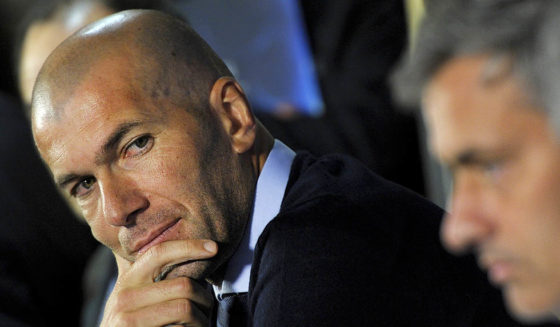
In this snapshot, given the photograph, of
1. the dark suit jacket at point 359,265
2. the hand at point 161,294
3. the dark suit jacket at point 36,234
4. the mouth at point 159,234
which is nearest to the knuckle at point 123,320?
the hand at point 161,294

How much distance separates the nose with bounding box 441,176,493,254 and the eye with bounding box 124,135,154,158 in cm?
65

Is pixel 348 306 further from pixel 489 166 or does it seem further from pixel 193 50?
pixel 193 50

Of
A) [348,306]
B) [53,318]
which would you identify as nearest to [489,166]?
[348,306]

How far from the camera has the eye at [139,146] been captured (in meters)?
1.50

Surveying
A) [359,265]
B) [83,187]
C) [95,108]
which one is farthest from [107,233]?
[359,265]

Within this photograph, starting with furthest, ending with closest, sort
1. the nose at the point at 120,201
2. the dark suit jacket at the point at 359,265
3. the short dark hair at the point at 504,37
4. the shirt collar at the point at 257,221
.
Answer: the shirt collar at the point at 257,221, the nose at the point at 120,201, the dark suit jacket at the point at 359,265, the short dark hair at the point at 504,37

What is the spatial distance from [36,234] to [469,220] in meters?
2.04

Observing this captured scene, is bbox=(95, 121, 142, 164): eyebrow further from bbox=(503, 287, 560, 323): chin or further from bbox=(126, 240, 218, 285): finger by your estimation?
bbox=(503, 287, 560, 323): chin

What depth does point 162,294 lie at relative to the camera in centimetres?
150

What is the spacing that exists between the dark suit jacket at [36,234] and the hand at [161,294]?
1.11 meters

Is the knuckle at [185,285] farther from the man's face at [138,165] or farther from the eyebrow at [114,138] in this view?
the eyebrow at [114,138]

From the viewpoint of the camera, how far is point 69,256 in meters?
2.92

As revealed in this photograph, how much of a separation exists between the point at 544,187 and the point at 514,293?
123 mm

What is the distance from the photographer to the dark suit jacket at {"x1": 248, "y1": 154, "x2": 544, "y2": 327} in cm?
129
